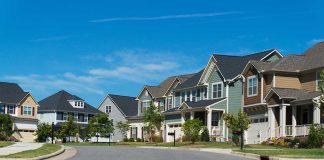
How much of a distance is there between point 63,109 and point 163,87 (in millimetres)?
23811

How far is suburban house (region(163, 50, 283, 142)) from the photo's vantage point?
57406 millimetres

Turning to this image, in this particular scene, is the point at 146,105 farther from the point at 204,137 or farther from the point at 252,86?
the point at 252,86

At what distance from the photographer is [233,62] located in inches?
2415

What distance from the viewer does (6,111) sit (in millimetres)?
87062

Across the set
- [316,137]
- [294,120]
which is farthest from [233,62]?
[316,137]

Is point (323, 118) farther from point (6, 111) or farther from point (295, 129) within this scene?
point (6, 111)

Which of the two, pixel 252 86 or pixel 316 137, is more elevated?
pixel 252 86

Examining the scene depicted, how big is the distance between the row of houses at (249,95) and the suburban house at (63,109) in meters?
17.7

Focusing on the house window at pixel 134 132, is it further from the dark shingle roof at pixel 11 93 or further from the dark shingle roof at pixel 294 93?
the dark shingle roof at pixel 294 93

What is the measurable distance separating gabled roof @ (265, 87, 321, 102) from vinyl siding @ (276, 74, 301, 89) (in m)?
0.87

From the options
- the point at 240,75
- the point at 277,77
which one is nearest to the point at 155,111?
the point at 240,75

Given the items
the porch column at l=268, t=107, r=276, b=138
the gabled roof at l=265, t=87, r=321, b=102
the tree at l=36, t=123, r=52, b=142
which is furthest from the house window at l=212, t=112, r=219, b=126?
the tree at l=36, t=123, r=52, b=142

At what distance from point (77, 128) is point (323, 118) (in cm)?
4516

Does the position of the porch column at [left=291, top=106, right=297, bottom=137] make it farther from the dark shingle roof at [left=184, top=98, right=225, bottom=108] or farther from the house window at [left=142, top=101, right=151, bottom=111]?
the house window at [left=142, top=101, right=151, bottom=111]
